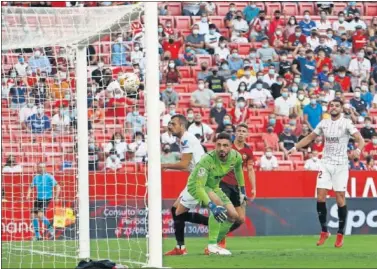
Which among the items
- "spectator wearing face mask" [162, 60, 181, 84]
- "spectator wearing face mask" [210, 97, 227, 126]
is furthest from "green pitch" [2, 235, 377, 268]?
"spectator wearing face mask" [162, 60, 181, 84]

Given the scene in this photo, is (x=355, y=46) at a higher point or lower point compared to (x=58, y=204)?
higher

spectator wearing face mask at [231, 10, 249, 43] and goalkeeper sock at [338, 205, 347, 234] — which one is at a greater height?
spectator wearing face mask at [231, 10, 249, 43]

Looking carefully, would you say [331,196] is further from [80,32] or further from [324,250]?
[80,32]

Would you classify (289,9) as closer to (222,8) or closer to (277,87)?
(222,8)

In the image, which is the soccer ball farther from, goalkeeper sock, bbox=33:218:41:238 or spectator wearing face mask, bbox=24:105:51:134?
spectator wearing face mask, bbox=24:105:51:134

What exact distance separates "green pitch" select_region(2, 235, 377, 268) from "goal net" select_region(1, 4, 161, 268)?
0.09 meters

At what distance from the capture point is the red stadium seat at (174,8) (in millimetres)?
31766

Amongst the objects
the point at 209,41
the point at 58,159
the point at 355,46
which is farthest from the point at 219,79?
the point at 58,159

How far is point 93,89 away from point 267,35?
1151 centimetres

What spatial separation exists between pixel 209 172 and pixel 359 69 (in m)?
16.4

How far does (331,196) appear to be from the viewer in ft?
82.3

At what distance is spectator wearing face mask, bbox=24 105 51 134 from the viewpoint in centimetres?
2312

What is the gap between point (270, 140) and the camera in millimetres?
28109

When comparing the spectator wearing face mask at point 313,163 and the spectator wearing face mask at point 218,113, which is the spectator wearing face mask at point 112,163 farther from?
the spectator wearing face mask at point 313,163
